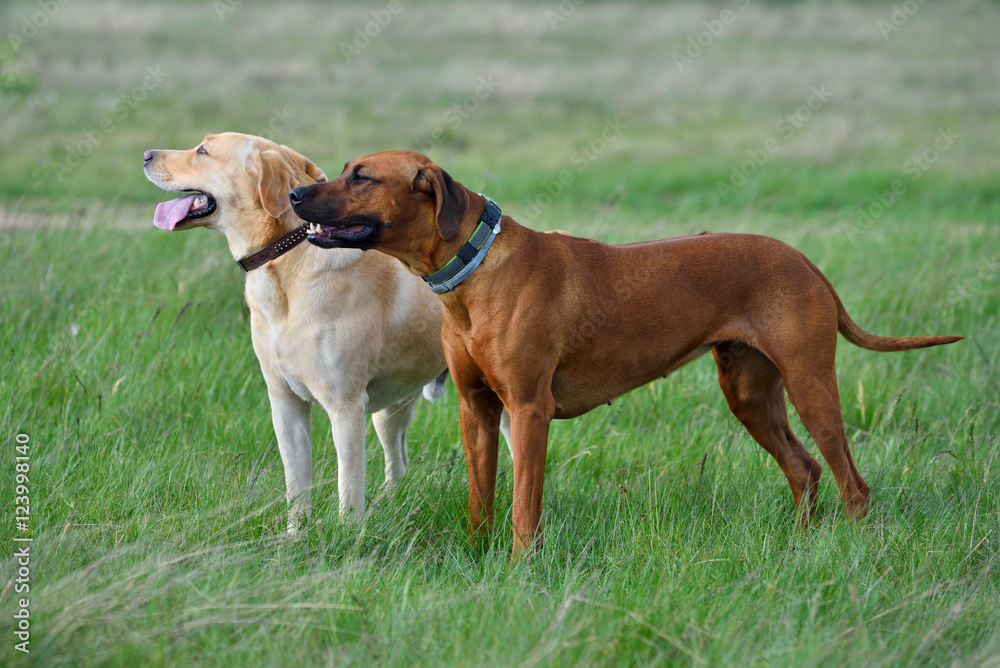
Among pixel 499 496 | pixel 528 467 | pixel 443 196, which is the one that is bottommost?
pixel 499 496

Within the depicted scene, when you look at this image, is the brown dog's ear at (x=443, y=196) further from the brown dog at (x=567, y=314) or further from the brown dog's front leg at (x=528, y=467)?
the brown dog's front leg at (x=528, y=467)

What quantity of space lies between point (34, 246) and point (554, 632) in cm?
529

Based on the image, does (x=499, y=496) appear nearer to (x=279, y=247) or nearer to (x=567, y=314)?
(x=567, y=314)

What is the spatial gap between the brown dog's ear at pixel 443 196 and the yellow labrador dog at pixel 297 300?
0.74m

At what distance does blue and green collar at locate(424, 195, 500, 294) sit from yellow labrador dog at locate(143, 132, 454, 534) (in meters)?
0.58

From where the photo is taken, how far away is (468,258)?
3506 millimetres

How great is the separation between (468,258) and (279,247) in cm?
93

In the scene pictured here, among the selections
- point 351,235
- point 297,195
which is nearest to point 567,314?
point 351,235

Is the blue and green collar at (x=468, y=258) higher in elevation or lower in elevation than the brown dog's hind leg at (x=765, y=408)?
higher

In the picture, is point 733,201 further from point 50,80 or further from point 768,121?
point 50,80

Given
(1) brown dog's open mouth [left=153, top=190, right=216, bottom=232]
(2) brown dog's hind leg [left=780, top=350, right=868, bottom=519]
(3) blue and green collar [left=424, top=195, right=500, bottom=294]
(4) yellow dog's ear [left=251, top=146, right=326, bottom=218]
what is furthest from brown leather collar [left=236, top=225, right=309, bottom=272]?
(2) brown dog's hind leg [left=780, top=350, right=868, bottom=519]

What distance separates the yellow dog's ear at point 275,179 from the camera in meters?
3.90

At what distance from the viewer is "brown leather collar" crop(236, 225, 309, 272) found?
3914 mm

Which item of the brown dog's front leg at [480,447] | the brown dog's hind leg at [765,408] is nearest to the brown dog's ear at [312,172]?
the brown dog's front leg at [480,447]
